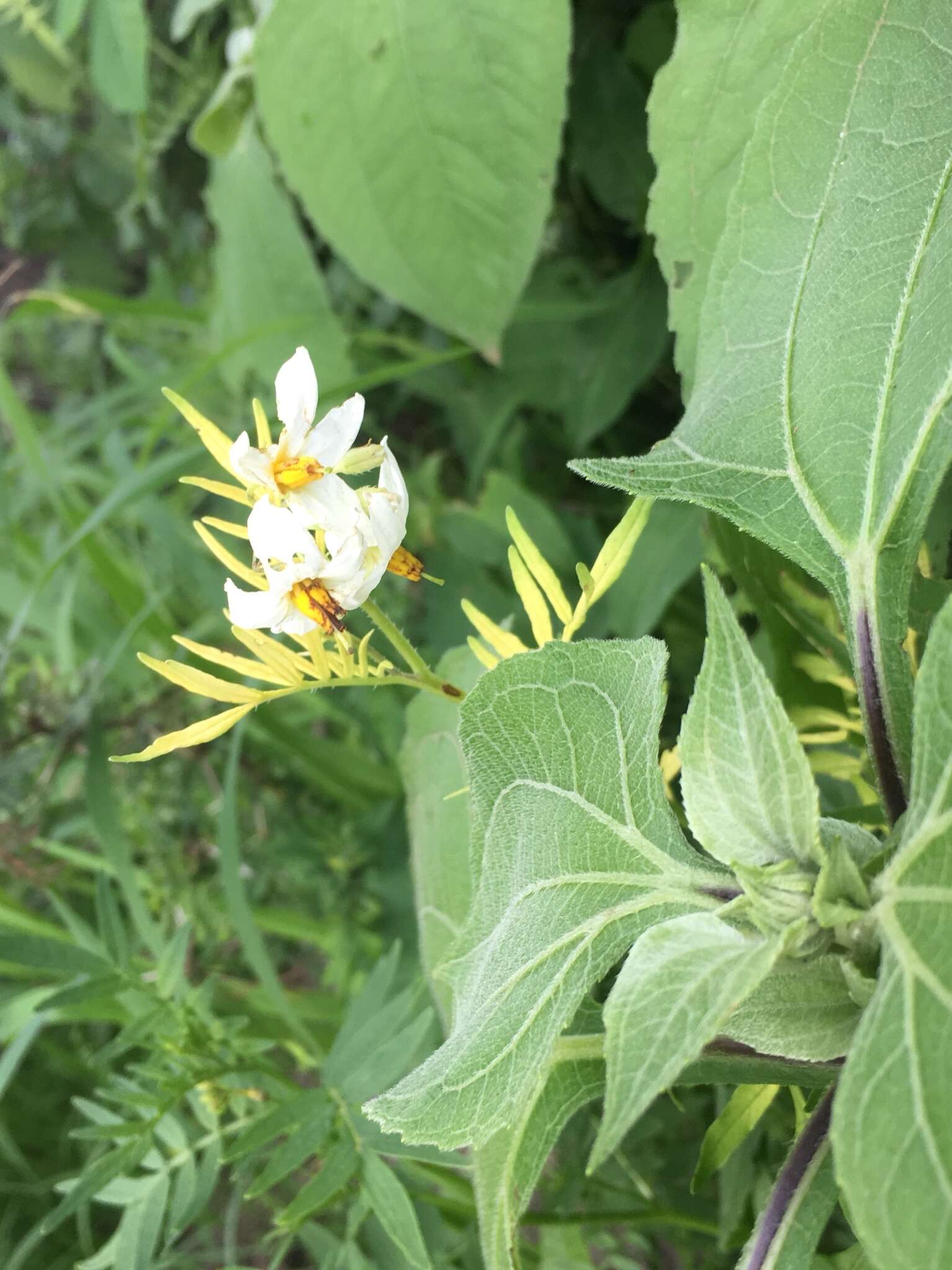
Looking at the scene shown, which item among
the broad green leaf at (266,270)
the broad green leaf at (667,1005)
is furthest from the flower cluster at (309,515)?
the broad green leaf at (266,270)

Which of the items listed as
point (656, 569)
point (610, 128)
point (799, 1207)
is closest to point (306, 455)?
point (799, 1207)

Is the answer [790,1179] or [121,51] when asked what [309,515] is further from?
[121,51]

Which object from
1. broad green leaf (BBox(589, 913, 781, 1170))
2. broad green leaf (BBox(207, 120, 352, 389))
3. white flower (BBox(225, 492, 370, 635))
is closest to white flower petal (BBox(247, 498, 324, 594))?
white flower (BBox(225, 492, 370, 635))

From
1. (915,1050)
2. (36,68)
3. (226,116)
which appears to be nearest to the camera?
(915,1050)

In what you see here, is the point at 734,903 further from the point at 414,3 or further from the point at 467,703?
the point at 414,3

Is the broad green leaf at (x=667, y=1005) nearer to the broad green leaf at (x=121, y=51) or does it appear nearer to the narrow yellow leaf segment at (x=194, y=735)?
the narrow yellow leaf segment at (x=194, y=735)
